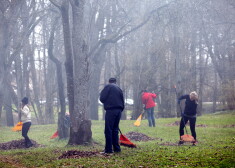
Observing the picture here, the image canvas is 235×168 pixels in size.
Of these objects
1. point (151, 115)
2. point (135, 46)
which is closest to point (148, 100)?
point (151, 115)

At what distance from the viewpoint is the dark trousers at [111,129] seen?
33.4 ft

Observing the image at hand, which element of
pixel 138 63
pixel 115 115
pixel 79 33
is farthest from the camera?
pixel 138 63

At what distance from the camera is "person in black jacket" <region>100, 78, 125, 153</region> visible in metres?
10.2

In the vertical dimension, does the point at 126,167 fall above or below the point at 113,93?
below

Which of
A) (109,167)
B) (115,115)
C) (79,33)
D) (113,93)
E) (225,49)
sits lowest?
(109,167)

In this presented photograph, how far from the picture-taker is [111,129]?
33.8 ft

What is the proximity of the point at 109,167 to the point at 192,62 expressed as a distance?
99.5 ft

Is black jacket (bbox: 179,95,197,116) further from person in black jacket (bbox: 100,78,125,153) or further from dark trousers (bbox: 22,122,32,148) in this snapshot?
dark trousers (bbox: 22,122,32,148)

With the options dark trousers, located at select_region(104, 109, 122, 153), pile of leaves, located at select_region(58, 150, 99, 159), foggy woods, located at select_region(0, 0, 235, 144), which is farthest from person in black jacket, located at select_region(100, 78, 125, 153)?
foggy woods, located at select_region(0, 0, 235, 144)

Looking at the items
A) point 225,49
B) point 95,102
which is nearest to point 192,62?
point 225,49

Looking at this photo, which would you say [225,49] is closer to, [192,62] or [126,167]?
[192,62]

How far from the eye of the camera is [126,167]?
802 centimetres

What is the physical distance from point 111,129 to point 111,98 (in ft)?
3.14

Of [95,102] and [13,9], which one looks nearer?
[13,9]
